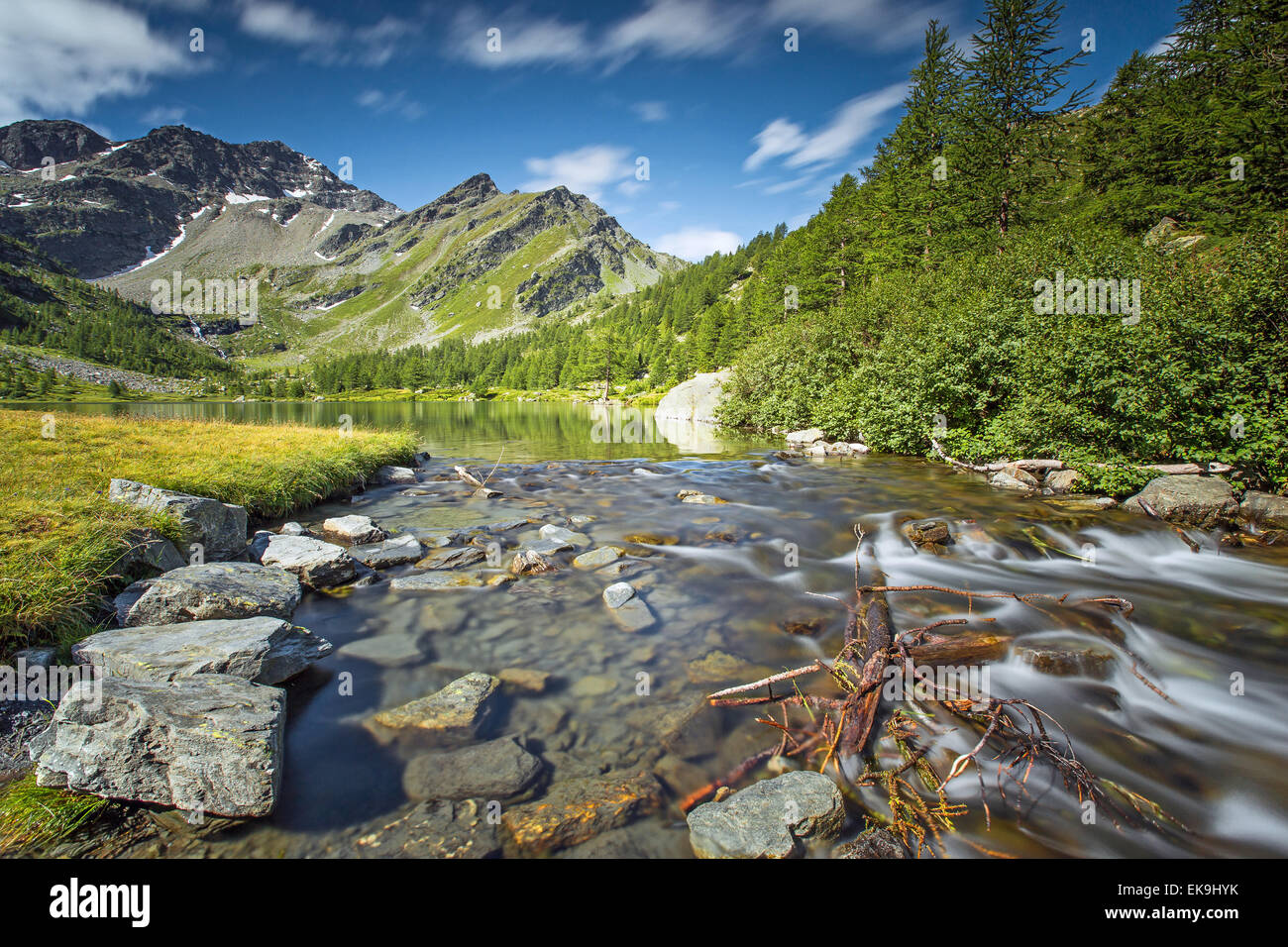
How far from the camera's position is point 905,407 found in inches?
933

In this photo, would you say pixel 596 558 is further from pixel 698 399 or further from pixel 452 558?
pixel 698 399

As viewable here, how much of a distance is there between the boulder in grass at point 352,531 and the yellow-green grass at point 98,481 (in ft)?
7.45

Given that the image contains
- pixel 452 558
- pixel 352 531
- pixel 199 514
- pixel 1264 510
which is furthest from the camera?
pixel 352 531

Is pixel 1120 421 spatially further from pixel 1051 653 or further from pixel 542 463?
pixel 542 463

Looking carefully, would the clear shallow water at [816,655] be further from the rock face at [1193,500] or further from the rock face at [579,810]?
the rock face at [1193,500]

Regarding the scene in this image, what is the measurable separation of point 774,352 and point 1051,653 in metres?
34.1

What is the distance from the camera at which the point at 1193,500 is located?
12609mm

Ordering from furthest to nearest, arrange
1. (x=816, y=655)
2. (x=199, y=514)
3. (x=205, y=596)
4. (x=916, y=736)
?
(x=199, y=514) < (x=816, y=655) < (x=205, y=596) < (x=916, y=736)

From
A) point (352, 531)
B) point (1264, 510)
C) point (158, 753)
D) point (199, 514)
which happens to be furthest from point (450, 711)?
point (1264, 510)

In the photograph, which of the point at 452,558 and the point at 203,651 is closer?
the point at 203,651

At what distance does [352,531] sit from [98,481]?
4611 mm

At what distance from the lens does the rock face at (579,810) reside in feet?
14.9

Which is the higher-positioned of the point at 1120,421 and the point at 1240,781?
the point at 1120,421
